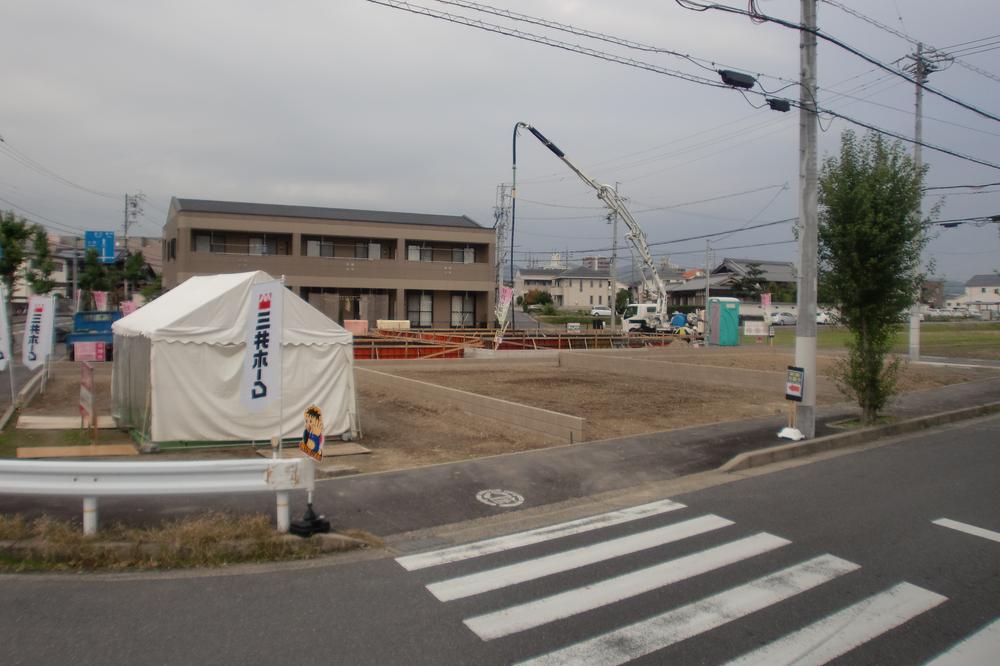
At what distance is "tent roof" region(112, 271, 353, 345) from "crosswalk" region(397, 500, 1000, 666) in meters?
5.93

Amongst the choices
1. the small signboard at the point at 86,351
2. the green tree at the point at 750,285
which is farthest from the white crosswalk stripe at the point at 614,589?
the green tree at the point at 750,285

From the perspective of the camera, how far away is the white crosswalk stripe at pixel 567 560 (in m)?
5.32

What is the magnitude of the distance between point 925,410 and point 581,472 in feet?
30.9

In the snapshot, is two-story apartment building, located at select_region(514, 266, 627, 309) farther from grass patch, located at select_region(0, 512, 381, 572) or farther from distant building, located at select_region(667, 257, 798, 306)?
grass patch, located at select_region(0, 512, 381, 572)

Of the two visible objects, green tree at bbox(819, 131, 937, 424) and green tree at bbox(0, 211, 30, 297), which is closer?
green tree at bbox(819, 131, 937, 424)

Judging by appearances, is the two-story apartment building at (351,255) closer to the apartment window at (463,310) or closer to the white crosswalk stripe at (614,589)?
the apartment window at (463,310)

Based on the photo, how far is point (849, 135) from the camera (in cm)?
1216

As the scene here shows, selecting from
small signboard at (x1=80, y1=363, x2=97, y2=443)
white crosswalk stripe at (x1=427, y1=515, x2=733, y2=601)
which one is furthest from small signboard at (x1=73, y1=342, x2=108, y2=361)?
white crosswalk stripe at (x1=427, y1=515, x2=733, y2=601)

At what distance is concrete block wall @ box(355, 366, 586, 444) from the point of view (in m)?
11.4

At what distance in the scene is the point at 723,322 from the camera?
35.9 metres

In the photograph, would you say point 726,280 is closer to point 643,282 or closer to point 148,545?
point 643,282

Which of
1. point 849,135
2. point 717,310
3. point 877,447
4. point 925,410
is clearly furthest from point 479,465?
point 717,310

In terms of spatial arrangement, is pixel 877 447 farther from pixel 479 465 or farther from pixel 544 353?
pixel 544 353

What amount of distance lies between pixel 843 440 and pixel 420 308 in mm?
36455
